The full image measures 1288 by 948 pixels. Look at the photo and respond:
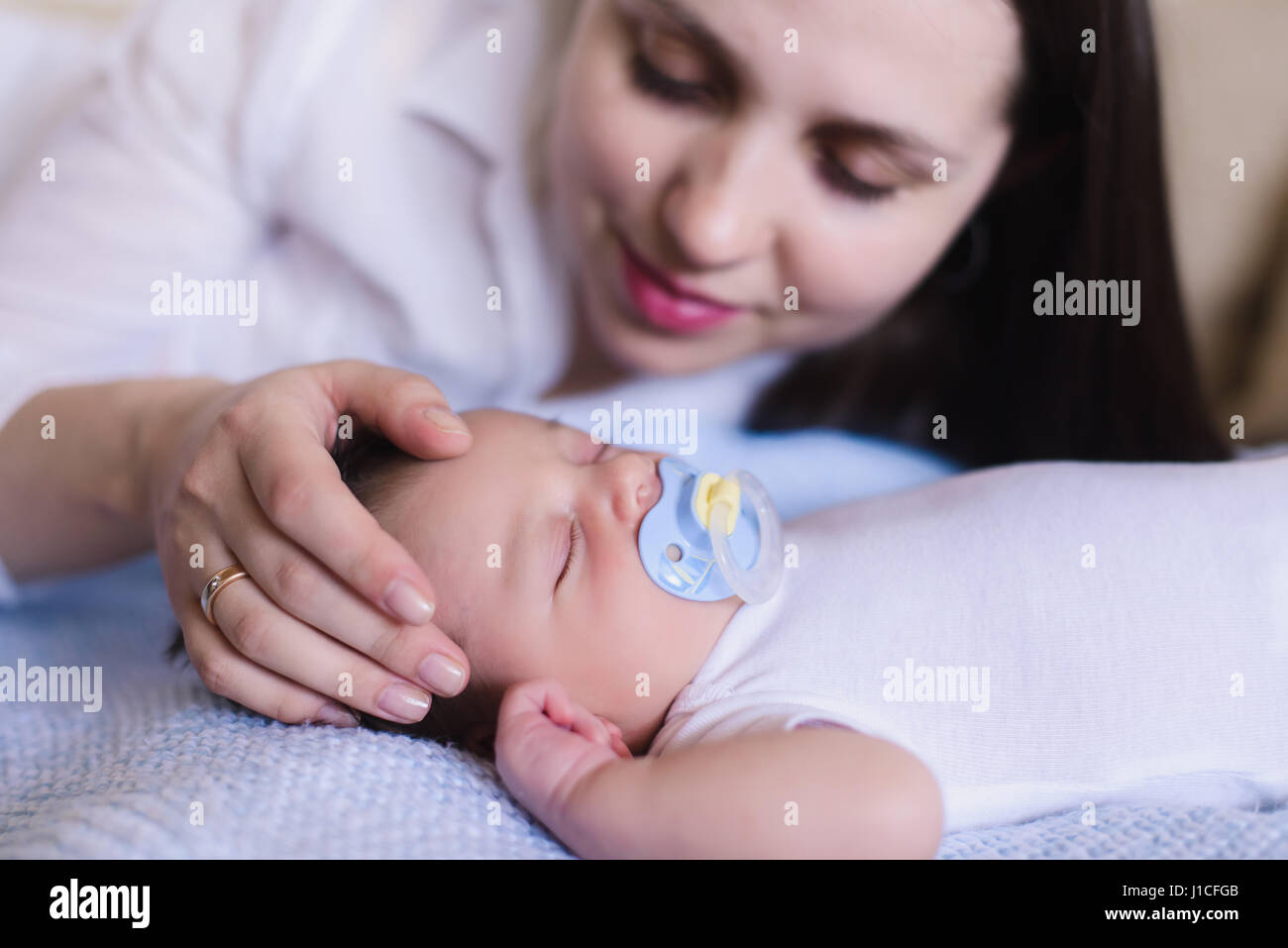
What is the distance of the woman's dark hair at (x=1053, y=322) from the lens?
1.30m

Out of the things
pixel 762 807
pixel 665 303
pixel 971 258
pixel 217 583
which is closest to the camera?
pixel 762 807

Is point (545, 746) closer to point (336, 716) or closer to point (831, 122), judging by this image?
point (336, 716)

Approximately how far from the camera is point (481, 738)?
978mm

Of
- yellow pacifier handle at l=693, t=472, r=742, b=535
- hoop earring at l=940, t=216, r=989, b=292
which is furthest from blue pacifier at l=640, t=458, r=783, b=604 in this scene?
hoop earring at l=940, t=216, r=989, b=292

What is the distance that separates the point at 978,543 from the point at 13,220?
134 centimetres

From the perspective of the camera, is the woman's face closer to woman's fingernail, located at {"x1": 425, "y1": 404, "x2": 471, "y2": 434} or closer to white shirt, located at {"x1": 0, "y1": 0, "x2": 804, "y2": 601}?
white shirt, located at {"x1": 0, "y1": 0, "x2": 804, "y2": 601}

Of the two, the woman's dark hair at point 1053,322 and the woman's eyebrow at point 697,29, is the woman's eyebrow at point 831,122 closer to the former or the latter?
the woman's eyebrow at point 697,29

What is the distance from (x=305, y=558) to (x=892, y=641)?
0.55 meters

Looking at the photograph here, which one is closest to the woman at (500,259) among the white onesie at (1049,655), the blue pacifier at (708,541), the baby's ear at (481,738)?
the baby's ear at (481,738)

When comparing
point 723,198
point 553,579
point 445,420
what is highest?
point 723,198

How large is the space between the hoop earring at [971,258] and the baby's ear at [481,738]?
109cm

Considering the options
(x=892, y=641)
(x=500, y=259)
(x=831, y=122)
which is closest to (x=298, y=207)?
(x=500, y=259)

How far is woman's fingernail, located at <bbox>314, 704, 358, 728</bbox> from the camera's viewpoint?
0.92m
